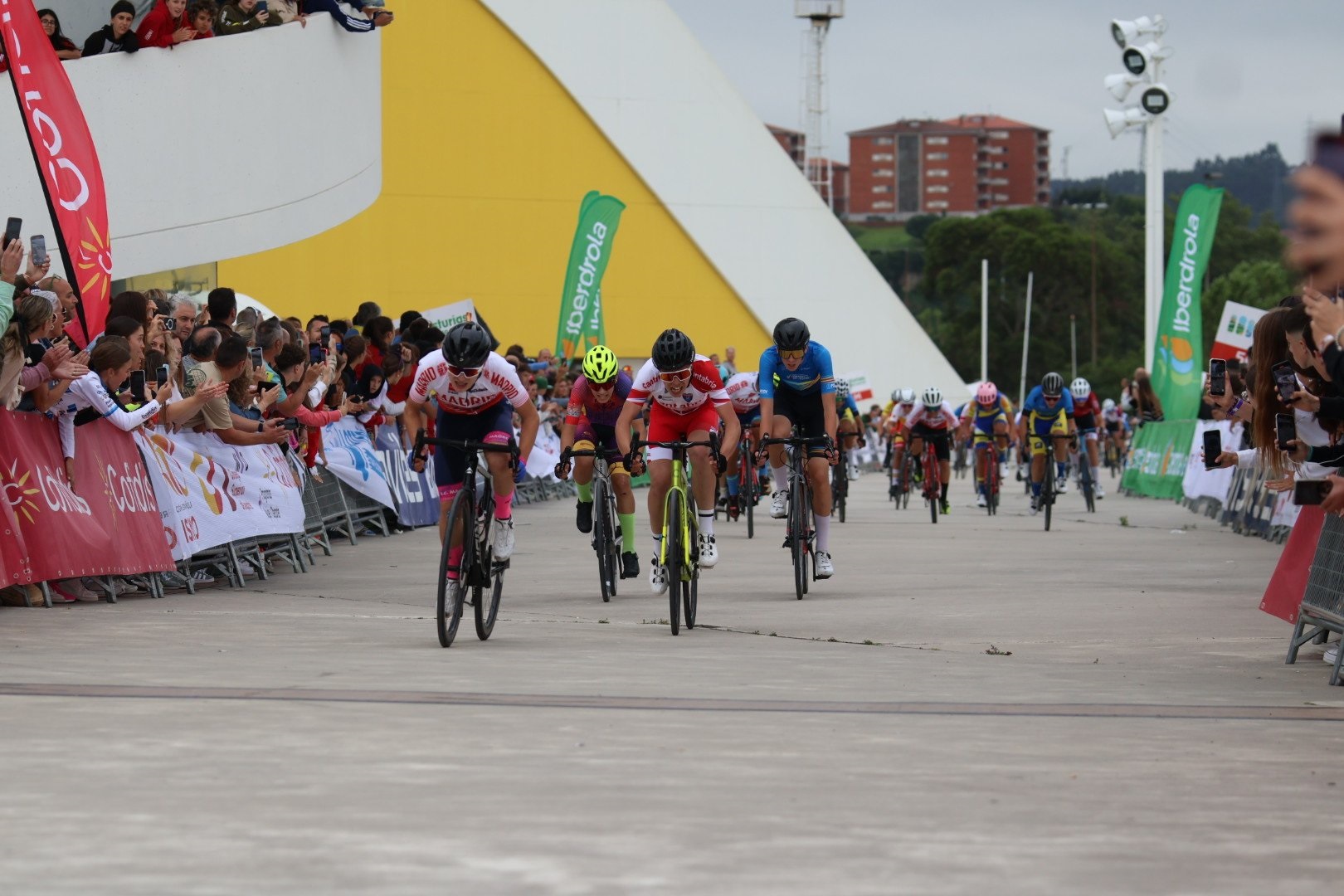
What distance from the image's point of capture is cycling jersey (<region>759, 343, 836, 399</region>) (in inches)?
577

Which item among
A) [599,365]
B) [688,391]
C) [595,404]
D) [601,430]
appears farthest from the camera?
[601,430]

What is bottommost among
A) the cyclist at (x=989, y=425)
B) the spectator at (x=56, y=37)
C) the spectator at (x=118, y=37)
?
the cyclist at (x=989, y=425)

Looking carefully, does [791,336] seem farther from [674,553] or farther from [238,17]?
[238,17]

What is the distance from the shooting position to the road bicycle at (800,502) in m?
14.0

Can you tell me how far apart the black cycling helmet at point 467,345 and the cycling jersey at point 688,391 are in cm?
200

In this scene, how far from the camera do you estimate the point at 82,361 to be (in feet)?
40.3

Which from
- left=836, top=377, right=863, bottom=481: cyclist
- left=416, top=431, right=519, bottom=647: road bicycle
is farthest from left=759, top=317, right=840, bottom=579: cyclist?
left=836, top=377, right=863, bottom=481: cyclist

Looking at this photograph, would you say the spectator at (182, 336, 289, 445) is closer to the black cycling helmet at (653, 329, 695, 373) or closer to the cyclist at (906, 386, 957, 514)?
the black cycling helmet at (653, 329, 695, 373)

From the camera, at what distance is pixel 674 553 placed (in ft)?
37.9

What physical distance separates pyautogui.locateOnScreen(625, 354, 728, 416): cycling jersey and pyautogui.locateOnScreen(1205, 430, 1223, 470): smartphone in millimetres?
3412

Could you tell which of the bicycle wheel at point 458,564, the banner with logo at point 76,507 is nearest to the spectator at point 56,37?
the banner with logo at point 76,507

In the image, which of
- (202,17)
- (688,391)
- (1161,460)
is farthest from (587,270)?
(688,391)

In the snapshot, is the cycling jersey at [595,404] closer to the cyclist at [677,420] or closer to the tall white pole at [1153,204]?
the cyclist at [677,420]

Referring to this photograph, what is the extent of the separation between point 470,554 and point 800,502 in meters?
3.81
